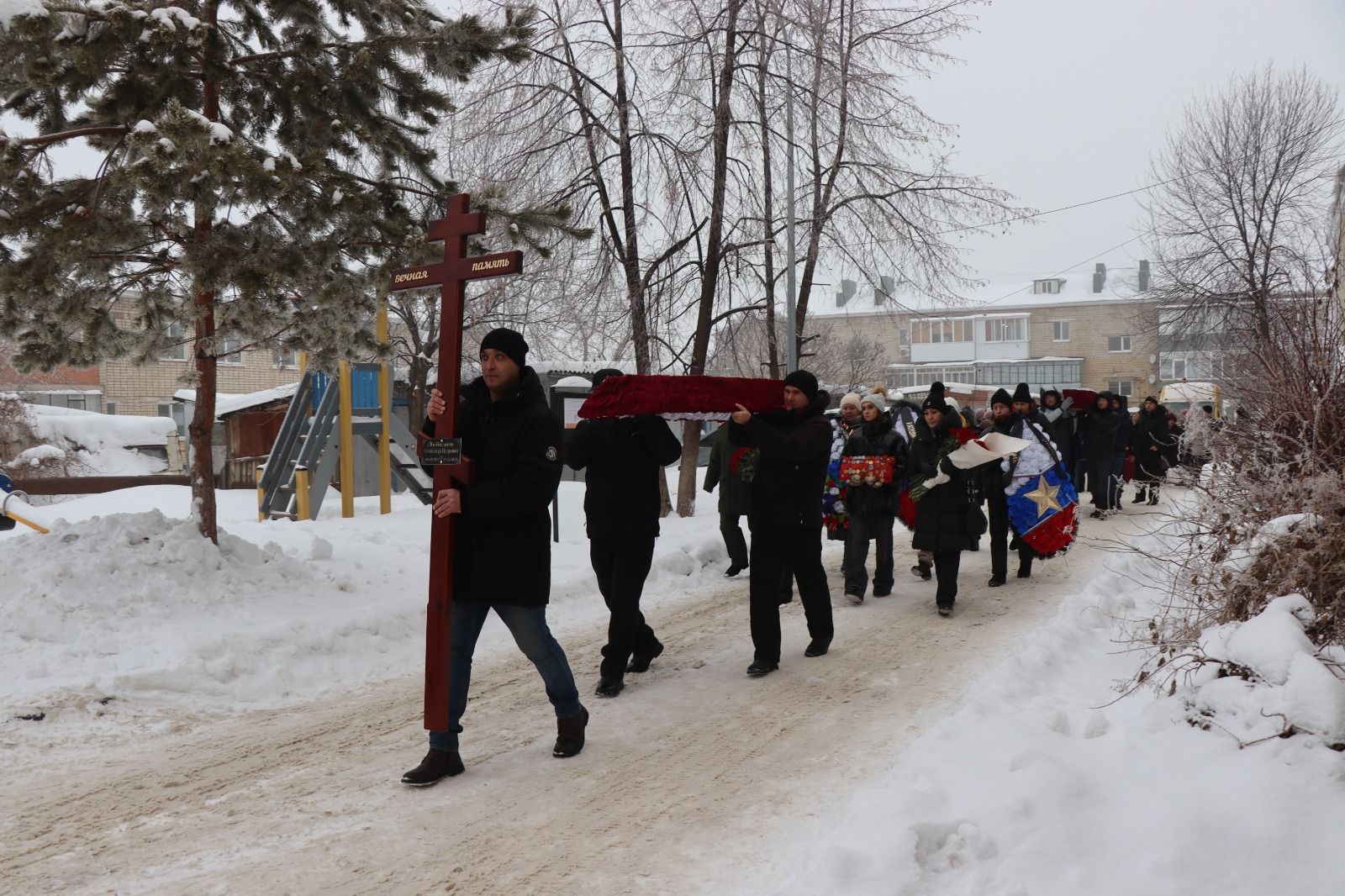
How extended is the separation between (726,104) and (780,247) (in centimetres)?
386

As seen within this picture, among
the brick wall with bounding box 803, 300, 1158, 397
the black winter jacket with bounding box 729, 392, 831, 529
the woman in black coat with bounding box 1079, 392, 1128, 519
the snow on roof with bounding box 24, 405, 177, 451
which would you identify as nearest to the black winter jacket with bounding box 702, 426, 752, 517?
the black winter jacket with bounding box 729, 392, 831, 529

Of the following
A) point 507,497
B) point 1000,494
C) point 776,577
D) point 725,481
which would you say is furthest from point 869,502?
point 507,497

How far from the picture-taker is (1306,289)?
5594 millimetres

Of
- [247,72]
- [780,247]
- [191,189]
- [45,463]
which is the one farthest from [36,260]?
[45,463]

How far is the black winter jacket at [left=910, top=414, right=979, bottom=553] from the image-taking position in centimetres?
892

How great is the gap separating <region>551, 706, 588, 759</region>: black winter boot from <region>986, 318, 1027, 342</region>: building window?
66.0 m

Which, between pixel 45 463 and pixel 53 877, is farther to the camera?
pixel 45 463

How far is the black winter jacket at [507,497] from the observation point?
4777 mm

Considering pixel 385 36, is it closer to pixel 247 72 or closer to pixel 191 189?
pixel 247 72

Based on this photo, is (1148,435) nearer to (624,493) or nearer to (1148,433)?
(1148,433)

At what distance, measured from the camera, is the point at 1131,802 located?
13.0 feet

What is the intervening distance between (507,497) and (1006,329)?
219ft

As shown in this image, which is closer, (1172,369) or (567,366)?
(567,366)

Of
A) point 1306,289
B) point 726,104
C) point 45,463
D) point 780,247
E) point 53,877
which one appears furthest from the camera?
point 45,463
